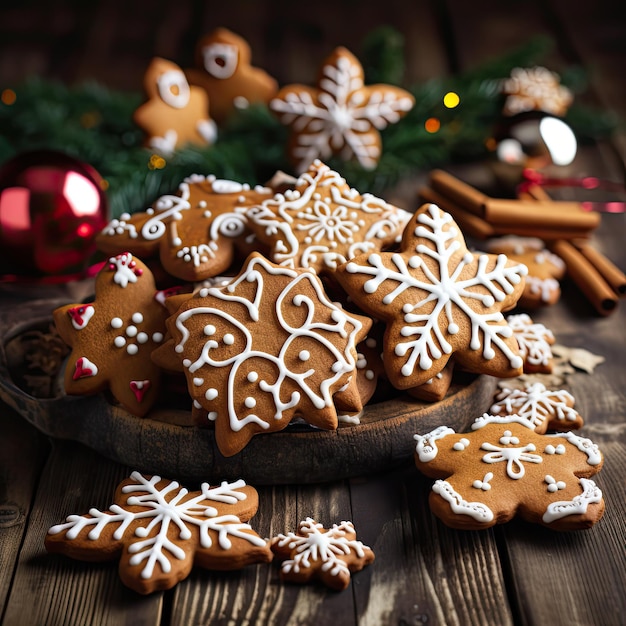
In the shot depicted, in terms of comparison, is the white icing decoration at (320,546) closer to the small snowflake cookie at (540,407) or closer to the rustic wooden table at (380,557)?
the rustic wooden table at (380,557)

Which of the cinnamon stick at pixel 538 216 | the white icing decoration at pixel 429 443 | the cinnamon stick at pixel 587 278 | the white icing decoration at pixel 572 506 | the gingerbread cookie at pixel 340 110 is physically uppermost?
the gingerbread cookie at pixel 340 110

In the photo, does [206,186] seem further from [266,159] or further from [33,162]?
[266,159]

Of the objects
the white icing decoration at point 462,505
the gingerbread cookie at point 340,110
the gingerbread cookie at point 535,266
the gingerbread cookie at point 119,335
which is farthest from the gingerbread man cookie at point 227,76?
the white icing decoration at point 462,505

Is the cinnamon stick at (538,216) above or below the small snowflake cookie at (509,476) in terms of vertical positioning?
above

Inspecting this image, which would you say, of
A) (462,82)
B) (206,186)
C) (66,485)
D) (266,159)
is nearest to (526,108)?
(462,82)

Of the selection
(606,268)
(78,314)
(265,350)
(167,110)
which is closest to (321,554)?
(265,350)

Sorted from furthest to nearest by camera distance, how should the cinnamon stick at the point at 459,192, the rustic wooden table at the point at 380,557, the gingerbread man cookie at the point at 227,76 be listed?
the gingerbread man cookie at the point at 227,76 < the cinnamon stick at the point at 459,192 < the rustic wooden table at the point at 380,557

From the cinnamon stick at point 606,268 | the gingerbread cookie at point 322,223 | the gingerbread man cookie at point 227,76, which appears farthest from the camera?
the gingerbread man cookie at point 227,76
